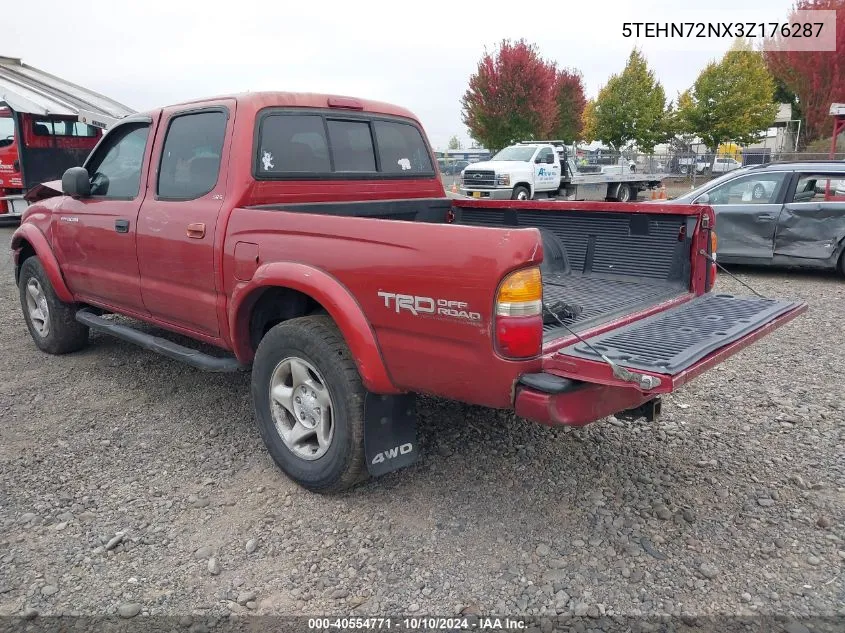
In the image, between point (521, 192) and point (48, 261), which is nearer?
point (48, 261)

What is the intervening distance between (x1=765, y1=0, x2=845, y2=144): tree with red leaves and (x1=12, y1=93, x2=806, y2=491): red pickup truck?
32.1 meters

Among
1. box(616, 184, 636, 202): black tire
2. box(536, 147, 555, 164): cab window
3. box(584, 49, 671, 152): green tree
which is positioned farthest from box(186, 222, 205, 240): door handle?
box(584, 49, 671, 152): green tree

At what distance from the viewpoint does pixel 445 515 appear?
323cm

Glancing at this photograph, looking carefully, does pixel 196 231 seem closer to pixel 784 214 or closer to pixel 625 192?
A: pixel 784 214

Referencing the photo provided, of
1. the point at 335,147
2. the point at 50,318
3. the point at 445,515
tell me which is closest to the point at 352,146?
the point at 335,147

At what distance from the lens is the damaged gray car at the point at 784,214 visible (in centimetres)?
851

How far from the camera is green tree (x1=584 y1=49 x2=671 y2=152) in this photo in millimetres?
37938

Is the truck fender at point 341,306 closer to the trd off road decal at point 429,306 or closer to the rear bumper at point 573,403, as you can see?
the trd off road decal at point 429,306

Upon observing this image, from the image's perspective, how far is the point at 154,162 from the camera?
4.30m

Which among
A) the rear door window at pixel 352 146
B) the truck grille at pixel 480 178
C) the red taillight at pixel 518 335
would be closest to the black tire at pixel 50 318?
the rear door window at pixel 352 146

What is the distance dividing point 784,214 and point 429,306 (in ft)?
25.3

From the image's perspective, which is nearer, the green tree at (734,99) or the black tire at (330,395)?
the black tire at (330,395)

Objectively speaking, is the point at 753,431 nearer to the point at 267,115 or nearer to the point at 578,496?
the point at 578,496

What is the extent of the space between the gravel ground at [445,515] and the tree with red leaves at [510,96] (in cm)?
2970
